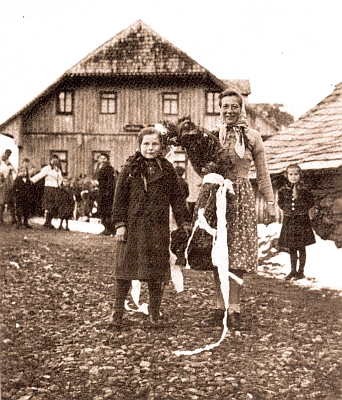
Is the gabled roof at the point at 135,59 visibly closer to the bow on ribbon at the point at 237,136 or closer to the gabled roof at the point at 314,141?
the gabled roof at the point at 314,141

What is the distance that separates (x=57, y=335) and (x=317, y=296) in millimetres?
2486

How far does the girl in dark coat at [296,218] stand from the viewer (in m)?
→ 6.55

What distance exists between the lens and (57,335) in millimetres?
3719

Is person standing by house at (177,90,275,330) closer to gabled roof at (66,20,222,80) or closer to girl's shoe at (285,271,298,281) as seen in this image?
girl's shoe at (285,271,298,281)

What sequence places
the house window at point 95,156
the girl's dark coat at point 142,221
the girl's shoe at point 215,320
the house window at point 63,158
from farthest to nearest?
the house window at point 63,158
the house window at point 95,156
the girl's shoe at point 215,320
the girl's dark coat at point 142,221

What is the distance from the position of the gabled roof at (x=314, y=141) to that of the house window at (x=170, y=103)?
7.18m

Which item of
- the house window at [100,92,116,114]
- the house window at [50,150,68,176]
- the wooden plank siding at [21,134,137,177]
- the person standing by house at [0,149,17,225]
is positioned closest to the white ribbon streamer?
the person standing by house at [0,149,17,225]

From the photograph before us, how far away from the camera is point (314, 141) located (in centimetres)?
812

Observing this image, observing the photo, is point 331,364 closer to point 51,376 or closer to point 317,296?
point 51,376

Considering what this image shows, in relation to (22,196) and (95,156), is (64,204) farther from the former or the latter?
(95,156)

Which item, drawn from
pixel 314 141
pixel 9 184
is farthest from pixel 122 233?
pixel 9 184

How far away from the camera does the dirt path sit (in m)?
3.04

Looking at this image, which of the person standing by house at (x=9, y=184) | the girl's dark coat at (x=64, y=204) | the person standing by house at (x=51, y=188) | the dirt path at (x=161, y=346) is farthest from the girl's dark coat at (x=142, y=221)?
the girl's dark coat at (x=64, y=204)

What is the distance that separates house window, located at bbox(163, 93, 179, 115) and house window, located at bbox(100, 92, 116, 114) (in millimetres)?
1437
